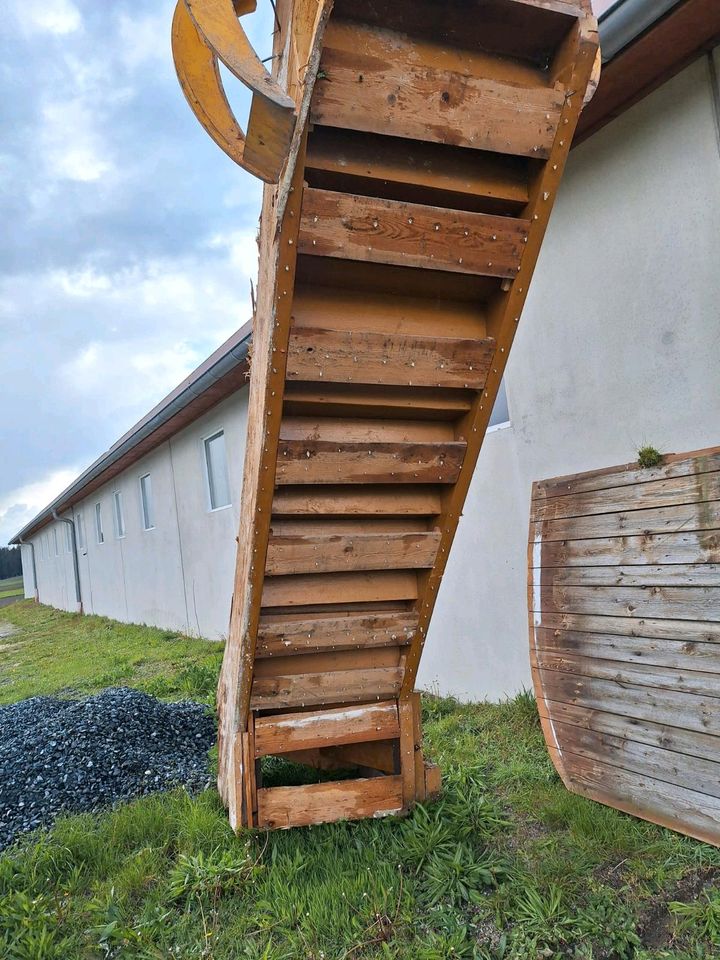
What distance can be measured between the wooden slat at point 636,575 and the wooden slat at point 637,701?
0.50 metres

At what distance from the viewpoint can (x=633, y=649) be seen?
3352 mm

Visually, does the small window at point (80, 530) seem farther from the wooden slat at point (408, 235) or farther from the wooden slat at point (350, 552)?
the wooden slat at point (408, 235)

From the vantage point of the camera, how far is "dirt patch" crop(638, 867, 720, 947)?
2.47 meters

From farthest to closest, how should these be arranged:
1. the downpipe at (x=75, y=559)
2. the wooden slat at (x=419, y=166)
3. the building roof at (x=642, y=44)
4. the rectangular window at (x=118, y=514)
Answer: the downpipe at (x=75, y=559)
the rectangular window at (x=118, y=514)
the building roof at (x=642, y=44)
the wooden slat at (x=419, y=166)

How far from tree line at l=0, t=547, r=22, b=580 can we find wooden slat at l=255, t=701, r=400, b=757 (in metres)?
56.5

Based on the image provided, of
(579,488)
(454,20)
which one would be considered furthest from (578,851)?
(454,20)

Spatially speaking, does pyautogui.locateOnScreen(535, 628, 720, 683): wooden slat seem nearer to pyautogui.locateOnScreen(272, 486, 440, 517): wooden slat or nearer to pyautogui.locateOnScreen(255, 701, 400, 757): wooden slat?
pyautogui.locateOnScreen(255, 701, 400, 757): wooden slat

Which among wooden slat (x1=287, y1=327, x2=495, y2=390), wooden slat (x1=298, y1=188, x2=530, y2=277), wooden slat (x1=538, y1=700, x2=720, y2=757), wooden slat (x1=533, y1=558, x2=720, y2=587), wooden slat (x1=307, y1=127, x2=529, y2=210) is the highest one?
wooden slat (x1=307, y1=127, x2=529, y2=210)

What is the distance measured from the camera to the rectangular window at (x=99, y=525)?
18.8 meters

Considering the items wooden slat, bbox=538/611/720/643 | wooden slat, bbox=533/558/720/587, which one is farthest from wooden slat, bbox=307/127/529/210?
wooden slat, bbox=538/611/720/643

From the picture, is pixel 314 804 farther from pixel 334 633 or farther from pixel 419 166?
pixel 419 166

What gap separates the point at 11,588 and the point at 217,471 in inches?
1596

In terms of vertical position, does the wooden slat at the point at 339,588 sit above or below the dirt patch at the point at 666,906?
above

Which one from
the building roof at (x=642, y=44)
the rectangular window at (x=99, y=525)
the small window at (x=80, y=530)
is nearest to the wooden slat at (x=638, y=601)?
the building roof at (x=642, y=44)
